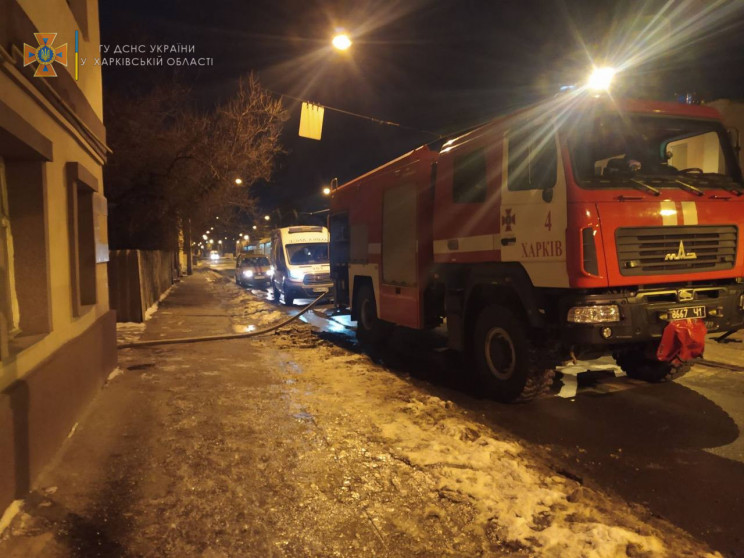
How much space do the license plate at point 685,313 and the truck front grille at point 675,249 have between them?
1.19 ft

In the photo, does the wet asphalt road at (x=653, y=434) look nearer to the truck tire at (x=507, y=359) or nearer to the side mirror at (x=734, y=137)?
the truck tire at (x=507, y=359)

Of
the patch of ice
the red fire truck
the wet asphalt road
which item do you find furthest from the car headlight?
the red fire truck

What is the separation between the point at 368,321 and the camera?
32.7 feet

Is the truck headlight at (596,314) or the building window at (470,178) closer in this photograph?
the truck headlight at (596,314)

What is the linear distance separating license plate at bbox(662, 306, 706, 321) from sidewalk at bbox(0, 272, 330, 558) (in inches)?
146

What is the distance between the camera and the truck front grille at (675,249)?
4.83 metres

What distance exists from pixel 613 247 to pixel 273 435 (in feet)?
11.8

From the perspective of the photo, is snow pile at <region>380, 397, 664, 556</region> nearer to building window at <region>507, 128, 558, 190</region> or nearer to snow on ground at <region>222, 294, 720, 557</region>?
snow on ground at <region>222, 294, 720, 557</region>

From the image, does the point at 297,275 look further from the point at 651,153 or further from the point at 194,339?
the point at 651,153

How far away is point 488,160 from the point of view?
235 inches

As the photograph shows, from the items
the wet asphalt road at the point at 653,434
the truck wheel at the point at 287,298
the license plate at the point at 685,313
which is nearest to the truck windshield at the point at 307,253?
the truck wheel at the point at 287,298

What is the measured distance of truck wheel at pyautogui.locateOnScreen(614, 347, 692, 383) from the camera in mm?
6336

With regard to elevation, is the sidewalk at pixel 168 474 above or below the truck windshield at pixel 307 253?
below

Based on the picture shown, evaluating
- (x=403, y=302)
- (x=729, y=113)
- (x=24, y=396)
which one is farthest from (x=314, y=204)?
(x=24, y=396)
